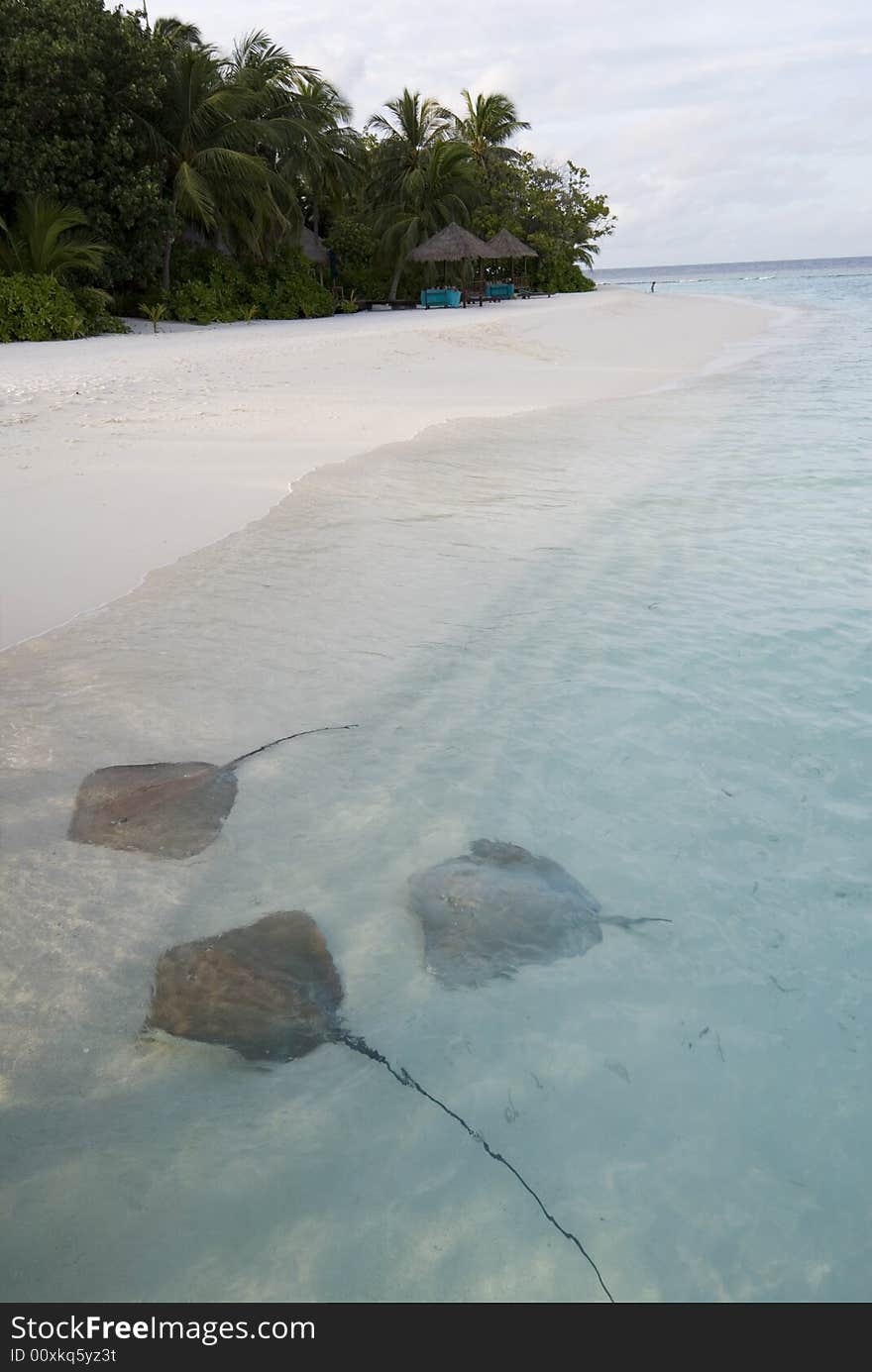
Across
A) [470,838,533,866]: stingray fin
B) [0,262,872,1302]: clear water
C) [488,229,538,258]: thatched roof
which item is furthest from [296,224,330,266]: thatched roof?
[470,838,533,866]: stingray fin

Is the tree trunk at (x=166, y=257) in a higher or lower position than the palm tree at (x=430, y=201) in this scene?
lower

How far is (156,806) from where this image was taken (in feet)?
9.56

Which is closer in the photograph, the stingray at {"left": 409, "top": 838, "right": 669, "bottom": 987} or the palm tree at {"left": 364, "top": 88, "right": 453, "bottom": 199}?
the stingray at {"left": 409, "top": 838, "right": 669, "bottom": 987}

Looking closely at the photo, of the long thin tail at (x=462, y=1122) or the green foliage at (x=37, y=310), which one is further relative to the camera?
the green foliage at (x=37, y=310)

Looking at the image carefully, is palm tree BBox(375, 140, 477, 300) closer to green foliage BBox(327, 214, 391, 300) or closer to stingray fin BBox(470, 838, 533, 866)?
green foliage BBox(327, 214, 391, 300)

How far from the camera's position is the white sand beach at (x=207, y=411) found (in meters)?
5.35

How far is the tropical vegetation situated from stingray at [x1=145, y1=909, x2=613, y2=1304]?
17.0 meters

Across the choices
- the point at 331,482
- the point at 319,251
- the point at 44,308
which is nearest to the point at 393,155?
the point at 319,251

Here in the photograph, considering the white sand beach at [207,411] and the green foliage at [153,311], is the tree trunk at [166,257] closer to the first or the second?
the green foliage at [153,311]

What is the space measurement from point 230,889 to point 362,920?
377 mm

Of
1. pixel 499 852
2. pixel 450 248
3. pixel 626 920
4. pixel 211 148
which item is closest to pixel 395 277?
pixel 450 248

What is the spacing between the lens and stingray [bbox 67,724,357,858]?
2775 mm

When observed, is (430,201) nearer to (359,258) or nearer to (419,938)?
(359,258)

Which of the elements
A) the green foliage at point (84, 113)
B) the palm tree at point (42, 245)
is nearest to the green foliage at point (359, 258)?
the green foliage at point (84, 113)
